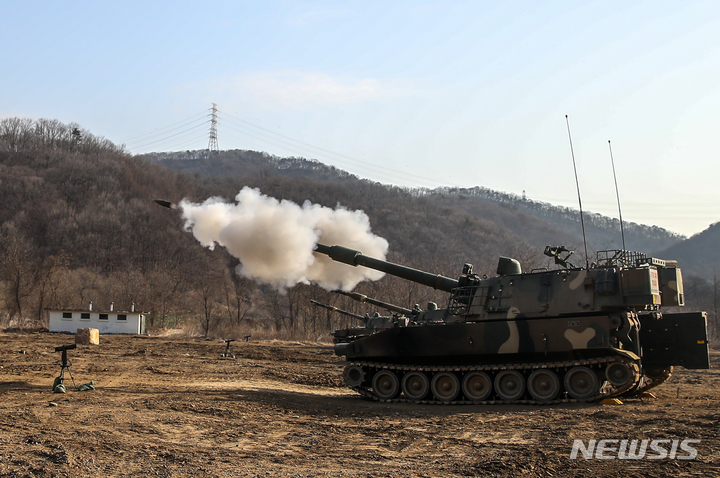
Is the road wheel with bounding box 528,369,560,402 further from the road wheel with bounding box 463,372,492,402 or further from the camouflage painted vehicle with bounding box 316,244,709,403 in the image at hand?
the road wheel with bounding box 463,372,492,402

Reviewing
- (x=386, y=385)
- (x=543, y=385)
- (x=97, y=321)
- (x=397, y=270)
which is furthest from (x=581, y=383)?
(x=97, y=321)

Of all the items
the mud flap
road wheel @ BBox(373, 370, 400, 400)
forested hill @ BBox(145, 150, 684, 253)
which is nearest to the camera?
the mud flap

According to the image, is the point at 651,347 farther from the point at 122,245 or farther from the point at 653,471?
the point at 122,245

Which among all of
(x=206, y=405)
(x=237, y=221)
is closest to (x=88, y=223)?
(x=237, y=221)

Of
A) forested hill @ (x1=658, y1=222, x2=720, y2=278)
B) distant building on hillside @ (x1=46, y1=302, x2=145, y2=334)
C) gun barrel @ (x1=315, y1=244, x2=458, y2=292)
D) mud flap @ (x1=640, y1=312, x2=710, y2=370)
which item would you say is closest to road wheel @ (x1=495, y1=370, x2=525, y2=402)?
gun barrel @ (x1=315, y1=244, x2=458, y2=292)

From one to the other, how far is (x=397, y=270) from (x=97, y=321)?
3209cm

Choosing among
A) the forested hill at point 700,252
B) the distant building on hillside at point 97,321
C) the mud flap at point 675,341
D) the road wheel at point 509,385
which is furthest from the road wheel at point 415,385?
the forested hill at point 700,252

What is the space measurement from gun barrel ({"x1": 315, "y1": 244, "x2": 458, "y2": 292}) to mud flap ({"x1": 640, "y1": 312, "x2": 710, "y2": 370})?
15.2 feet

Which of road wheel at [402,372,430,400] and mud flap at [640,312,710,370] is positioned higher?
mud flap at [640,312,710,370]

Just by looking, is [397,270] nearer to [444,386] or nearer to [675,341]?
[444,386]

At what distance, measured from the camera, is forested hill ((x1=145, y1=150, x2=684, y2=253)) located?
151m

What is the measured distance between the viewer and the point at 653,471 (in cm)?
830

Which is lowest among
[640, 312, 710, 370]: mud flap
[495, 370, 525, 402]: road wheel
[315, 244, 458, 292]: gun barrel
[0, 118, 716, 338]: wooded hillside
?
[495, 370, 525, 402]: road wheel

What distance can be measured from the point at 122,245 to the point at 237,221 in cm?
6700
